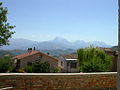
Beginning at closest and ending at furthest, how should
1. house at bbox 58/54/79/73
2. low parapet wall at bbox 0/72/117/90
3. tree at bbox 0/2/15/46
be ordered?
low parapet wall at bbox 0/72/117/90, tree at bbox 0/2/15/46, house at bbox 58/54/79/73

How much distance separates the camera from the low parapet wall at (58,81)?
4.55 metres

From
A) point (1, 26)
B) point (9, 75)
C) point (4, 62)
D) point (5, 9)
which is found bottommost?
point (4, 62)

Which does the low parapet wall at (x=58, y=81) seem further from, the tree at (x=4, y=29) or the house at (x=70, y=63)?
the house at (x=70, y=63)

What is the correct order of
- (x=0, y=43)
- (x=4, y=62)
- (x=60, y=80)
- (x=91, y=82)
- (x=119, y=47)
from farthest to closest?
(x=4, y=62)
(x=0, y=43)
(x=91, y=82)
(x=60, y=80)
(x=119, y=47)

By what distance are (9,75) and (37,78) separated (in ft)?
2.33

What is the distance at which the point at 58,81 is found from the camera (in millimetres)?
Answer: 4961

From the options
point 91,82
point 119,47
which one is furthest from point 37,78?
point 119,47

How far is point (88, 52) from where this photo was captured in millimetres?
26516

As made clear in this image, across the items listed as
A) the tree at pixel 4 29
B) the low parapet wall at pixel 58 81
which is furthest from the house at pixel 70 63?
the low parapet wall at pixel 58 81

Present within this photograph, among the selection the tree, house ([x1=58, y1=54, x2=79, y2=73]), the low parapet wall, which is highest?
the tree

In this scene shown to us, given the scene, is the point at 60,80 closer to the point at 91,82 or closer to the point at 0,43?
the point at 91,82

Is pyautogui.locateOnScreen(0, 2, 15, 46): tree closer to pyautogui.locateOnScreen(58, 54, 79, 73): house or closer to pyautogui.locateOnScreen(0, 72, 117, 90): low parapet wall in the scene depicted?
pyautogui.locateOnScreen(0, 72, 117, 90): low parapet wall

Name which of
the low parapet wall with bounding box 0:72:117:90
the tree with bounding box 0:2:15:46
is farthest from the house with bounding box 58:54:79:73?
the low parapet wall with bounding box 0:72:117:90

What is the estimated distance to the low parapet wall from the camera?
4.55 m
